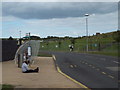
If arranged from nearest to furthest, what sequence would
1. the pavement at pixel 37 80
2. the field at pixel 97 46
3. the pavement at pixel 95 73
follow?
the pavement at pixel 37 80, the pavement at pixel 95 73, the field at pixel 97 46

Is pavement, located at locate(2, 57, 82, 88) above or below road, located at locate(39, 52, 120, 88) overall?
above

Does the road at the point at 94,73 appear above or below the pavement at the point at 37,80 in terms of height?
below

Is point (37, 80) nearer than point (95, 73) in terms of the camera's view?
Yes

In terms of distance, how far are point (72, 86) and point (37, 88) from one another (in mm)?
1741

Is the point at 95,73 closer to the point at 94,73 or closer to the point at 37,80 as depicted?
the point at 94,73

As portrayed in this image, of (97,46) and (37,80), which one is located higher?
(37,80)

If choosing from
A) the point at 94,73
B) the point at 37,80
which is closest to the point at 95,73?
the point at 94,73

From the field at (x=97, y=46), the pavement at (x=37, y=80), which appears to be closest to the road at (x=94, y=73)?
the pavement at (x=37, y=80)

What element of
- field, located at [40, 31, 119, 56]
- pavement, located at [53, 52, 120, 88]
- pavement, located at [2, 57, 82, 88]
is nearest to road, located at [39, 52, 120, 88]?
pavement, located at [53, 52, 120, 88]

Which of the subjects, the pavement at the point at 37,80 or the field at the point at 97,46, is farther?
the field at the point at 97,46

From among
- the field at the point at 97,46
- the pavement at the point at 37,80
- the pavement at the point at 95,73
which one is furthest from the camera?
the field at the point at 97,46

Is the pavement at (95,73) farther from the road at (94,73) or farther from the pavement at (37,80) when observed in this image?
the pavement at (37,80)

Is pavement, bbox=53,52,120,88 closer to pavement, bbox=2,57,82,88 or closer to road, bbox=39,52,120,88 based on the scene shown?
road, bbox=39,52,120,88

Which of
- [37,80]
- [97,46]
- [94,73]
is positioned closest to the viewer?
[37,80]
